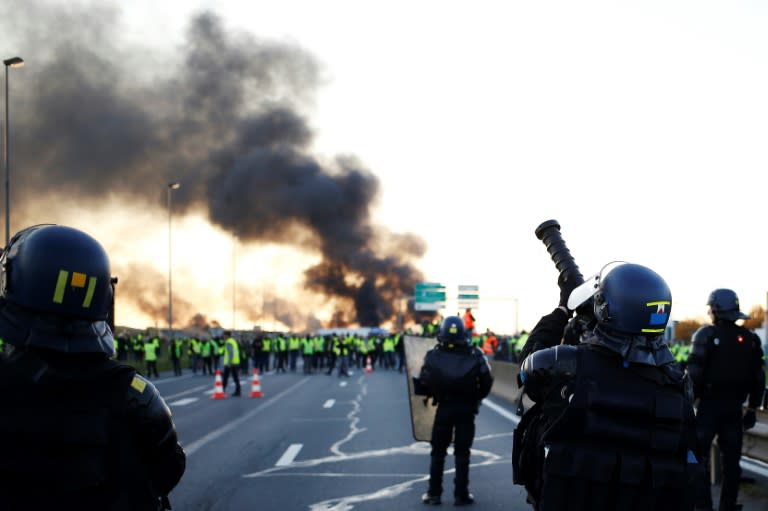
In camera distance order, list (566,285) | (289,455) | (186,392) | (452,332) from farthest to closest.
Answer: (186,392) < (289,455) < (452,332) < (566,285)

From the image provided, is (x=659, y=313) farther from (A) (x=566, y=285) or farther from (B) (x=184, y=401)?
(B) (x=184, y=401)

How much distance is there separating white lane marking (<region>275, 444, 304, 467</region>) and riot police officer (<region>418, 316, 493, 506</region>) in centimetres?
Answer: 287

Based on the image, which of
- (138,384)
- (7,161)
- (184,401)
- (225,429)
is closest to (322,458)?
(225,429)

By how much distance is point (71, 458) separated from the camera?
249cm

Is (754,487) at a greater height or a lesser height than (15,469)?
lesser

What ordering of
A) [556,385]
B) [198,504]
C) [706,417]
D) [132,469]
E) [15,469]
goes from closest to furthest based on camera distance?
[15,469], [132,469], [556,385], [706,417], [198,504]

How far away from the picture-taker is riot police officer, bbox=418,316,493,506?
7473 millimetres

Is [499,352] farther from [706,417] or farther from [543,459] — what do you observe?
[543,459]

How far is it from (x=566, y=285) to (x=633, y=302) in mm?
520

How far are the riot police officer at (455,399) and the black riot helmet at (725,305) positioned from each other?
205cm

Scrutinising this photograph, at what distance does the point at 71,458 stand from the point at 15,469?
0.16 m

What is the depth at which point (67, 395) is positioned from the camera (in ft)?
8.25

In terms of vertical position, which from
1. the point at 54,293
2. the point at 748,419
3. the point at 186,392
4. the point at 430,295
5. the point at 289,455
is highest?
the point at 430,295

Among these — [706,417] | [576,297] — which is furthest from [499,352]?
[576,297]
